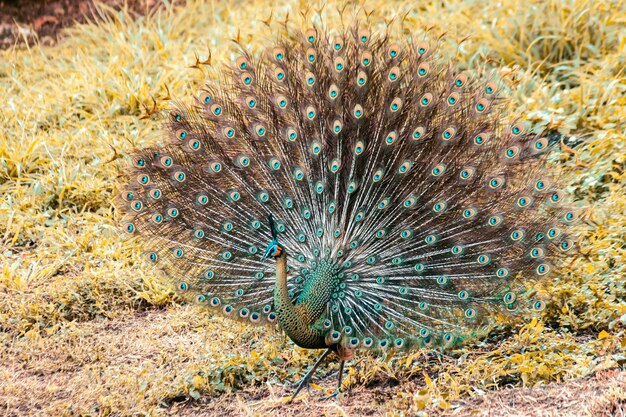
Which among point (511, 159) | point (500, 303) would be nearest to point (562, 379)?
point (500, 303)

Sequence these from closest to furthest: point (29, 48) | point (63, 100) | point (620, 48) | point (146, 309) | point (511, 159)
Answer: point (511, 159), point (146, 309), point (620, 48), point (63, 100), point (29, 48)

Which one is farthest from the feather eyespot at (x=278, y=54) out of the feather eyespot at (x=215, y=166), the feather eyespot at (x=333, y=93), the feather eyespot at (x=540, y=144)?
the feather eyespot at (x=540, y=144)

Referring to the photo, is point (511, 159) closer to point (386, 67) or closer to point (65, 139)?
point (386, 67)

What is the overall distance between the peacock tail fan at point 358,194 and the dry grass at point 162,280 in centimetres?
37

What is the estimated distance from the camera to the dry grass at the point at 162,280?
4918 mm

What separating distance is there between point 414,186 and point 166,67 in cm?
444

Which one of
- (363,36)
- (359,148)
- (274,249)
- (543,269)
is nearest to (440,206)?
(359,148)

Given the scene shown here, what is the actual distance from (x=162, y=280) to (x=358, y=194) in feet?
5.37

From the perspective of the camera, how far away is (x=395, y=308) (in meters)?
4.82

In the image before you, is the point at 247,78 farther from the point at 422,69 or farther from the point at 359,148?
the point at 422,69

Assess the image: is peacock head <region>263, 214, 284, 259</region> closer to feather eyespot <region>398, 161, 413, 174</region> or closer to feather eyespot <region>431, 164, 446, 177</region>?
feather eyespot <region>398, 161, 413, 174</region>

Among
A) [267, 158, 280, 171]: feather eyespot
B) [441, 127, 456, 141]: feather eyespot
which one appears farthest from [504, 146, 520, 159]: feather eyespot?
[267, 158, 280, 171]: feather eyespot

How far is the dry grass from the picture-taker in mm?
4918

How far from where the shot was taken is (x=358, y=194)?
16.3ft
